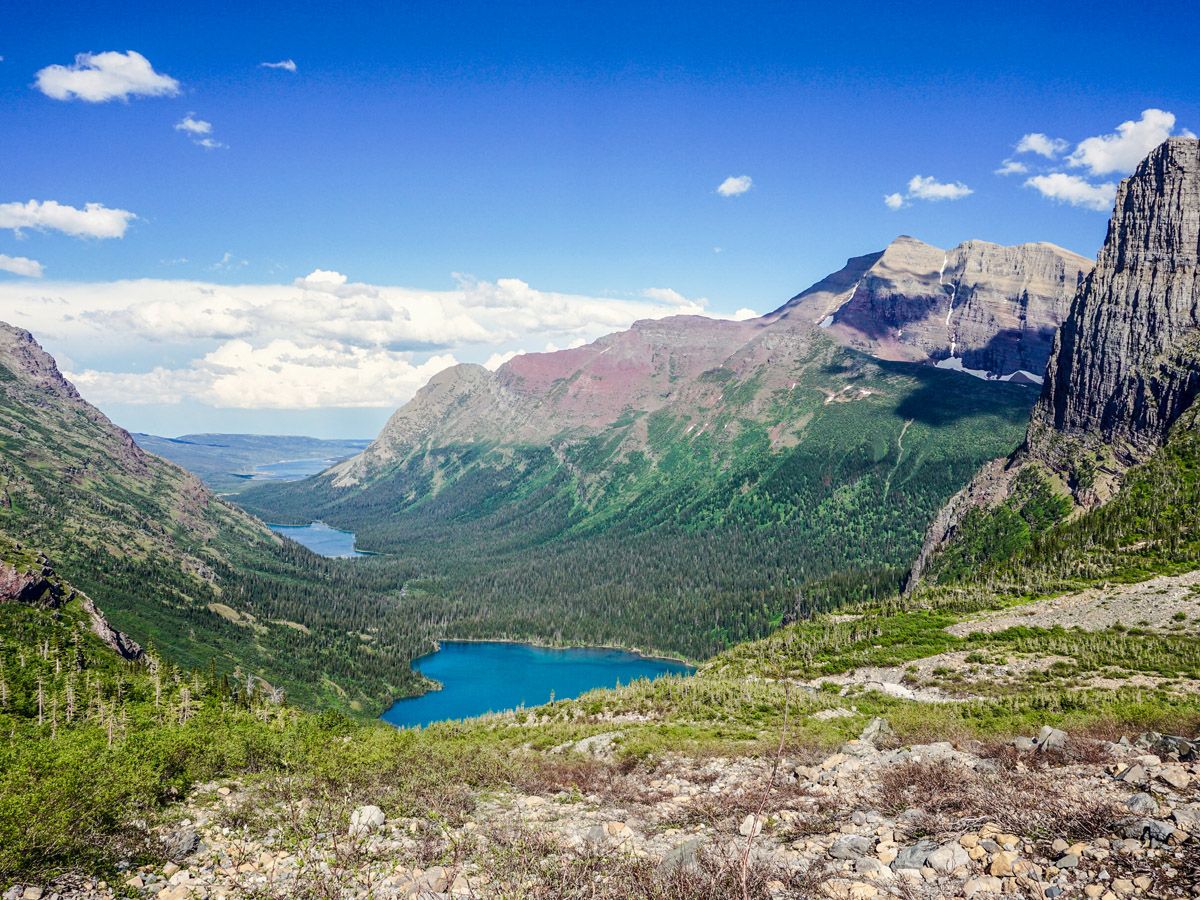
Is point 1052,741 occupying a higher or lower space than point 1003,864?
lower

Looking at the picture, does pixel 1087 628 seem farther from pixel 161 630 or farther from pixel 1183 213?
pixel 161 630

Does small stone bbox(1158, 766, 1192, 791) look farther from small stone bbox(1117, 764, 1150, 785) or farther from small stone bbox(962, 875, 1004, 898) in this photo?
small stone bbox(962, 875, 1004, 898)

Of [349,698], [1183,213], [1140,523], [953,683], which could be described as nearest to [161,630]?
[349,698]

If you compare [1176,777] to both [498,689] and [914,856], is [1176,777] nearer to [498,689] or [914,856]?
[914,856]

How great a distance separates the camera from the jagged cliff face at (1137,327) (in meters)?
135

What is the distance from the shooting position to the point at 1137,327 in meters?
152

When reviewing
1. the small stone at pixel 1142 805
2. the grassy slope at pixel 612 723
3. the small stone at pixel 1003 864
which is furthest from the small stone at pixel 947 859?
the small stone at pixel 1142 805

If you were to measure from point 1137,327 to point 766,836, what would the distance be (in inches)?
7262

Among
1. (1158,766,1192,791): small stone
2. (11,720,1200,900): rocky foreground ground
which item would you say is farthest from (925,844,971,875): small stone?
(1158,766,1192,791): small stone

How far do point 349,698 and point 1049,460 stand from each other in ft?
575

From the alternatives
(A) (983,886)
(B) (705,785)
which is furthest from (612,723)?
(A) (983,886)

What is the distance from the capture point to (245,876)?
656 inches

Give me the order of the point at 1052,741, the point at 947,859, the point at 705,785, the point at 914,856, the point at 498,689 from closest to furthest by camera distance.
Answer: the point at 947,859, the point at 914,856, the point at 1052,741, the point at 705,785, the point at 498,689

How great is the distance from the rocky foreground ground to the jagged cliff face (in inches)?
5653
